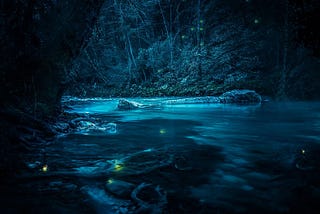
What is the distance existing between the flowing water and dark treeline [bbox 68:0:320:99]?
7921 millimetres

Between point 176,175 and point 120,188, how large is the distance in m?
0.88

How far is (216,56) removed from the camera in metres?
27.2

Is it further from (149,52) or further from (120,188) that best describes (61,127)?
(149,52)

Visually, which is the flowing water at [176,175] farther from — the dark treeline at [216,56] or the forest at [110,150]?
the dark treeline at [216,56]

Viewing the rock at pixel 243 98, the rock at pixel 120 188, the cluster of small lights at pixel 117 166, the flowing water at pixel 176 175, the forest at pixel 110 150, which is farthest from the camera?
the rock at pixel 243 98

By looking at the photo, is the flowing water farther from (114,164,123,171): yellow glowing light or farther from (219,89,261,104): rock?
(219,89,261,104): rock

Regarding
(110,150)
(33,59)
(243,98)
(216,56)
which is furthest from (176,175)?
(216,56)

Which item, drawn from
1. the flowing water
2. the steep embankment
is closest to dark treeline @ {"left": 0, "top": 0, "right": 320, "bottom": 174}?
the steep embankment

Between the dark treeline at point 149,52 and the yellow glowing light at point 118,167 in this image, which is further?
the dark treeline at point 149,52

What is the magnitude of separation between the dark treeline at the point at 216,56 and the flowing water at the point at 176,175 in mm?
7921

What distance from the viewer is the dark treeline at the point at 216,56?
20.3 m

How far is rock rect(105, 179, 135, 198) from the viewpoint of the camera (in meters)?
3.41

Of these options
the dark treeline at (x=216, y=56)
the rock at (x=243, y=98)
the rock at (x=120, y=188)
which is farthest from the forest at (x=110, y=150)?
the rock at (x=243, y=98)

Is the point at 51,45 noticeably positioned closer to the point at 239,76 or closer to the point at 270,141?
the point at 270,141
